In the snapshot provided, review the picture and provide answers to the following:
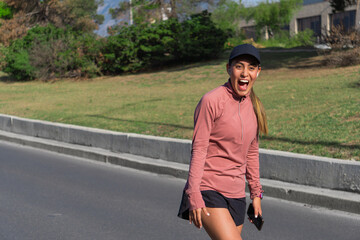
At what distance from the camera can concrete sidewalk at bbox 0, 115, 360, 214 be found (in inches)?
261

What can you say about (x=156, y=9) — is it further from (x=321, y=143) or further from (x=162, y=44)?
(x=321, y=143)

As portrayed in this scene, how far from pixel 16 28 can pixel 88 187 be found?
33738mm

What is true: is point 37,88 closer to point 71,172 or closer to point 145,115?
point 145,115

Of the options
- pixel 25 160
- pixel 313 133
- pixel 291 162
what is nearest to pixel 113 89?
pixel 25 160

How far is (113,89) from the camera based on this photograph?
22906 millimetres

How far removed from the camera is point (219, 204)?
310 cm

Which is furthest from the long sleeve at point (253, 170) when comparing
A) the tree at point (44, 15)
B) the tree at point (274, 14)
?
the tree at point (274, 14)

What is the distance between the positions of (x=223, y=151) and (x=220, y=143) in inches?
2.3

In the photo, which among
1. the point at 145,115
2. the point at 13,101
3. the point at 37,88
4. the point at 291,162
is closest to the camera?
the point at 291,162

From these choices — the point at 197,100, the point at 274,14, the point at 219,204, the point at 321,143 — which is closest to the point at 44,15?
the point at 197,100

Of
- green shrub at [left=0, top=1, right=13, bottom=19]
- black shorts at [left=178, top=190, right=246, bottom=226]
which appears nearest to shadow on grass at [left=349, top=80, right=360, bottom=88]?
black shorts at [left=178, top=190, right=246, bottom=226]

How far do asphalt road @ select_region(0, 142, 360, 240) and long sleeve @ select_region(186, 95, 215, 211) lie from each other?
2.77m

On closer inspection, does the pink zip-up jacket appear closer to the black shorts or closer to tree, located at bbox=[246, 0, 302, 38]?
the black shorts

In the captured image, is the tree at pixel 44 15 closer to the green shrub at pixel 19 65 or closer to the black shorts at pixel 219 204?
the green shrub at pixel 19 65
